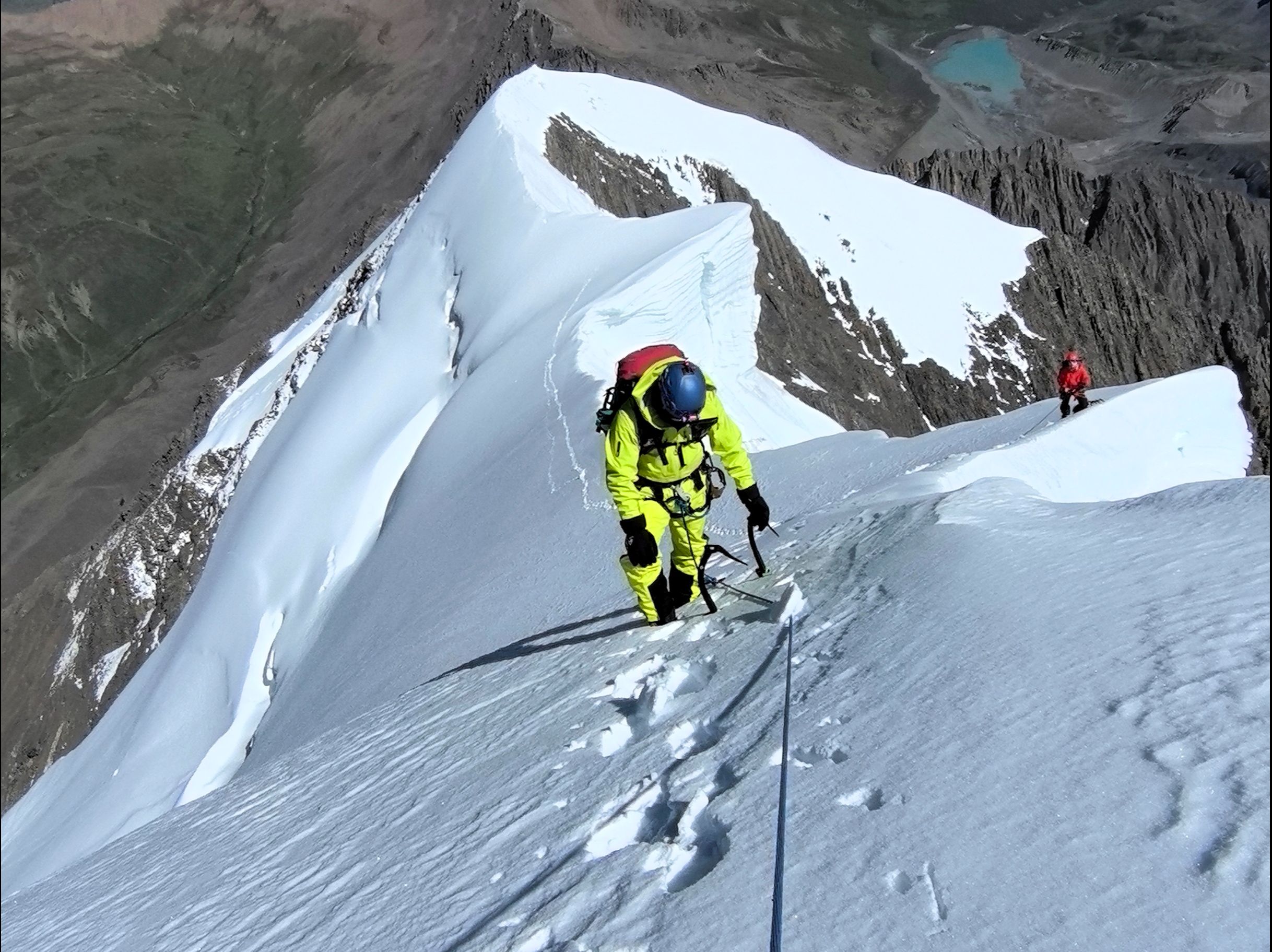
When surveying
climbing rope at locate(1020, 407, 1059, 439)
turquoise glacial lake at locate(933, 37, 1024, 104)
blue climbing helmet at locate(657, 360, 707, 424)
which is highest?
turquoise glacial lake at locate(933, 37, 1024, 104)

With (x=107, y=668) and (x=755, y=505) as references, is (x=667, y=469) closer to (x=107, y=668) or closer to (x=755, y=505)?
(x=755, y=505)

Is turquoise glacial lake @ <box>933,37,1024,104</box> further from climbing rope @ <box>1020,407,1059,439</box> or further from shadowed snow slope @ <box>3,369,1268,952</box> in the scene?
shadowed snow slope @ <box>3,369,1268,952</box>

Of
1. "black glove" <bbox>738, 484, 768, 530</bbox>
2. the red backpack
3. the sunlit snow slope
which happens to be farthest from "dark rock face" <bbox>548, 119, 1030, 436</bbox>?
the red backpack

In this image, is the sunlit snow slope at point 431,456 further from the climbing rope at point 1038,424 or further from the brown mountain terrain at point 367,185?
the climbing rope at point 1038,424

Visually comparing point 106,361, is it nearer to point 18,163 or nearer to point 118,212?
point 118,212

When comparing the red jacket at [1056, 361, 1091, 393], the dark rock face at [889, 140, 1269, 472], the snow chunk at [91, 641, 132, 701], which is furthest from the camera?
the dark rock face at [889, 140, 1269, 472]

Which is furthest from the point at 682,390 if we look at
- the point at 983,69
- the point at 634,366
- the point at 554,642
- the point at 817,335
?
the point at 983,69

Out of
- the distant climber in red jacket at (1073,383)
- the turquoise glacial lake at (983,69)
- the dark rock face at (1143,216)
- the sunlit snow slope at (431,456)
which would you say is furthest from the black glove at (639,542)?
the turquoise glacial lake at (983,69)
